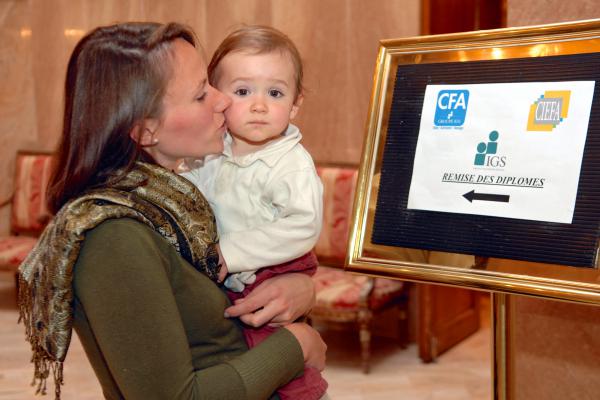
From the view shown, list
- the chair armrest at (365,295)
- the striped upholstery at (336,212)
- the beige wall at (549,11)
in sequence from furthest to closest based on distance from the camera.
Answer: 1. the striped upholstery at (336,212)
2. the chair armrest at (365,295)
3. the beige wall at (549,11)

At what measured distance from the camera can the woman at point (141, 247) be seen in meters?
1.54

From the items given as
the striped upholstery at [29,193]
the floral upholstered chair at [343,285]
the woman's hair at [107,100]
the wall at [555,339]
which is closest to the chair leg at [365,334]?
the floral upholstered chair at [343,285]

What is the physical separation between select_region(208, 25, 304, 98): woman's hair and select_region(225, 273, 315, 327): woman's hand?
0.54 m

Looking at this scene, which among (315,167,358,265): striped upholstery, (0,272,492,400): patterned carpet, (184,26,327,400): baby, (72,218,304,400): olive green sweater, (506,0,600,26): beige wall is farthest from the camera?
(315,167,358,265): striped upholstery

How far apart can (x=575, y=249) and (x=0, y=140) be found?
22.9ft

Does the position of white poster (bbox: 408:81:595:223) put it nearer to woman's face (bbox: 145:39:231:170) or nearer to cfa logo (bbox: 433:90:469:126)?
cfa logo (bbox: 433:90:469:126)

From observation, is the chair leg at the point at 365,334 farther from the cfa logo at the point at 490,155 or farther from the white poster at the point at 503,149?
the cfa logo at the point at 490,155

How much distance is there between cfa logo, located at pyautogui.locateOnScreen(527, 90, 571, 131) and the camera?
1.75 metres

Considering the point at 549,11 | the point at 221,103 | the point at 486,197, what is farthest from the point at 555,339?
the point at 221,103

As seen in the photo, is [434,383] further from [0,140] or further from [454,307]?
[0,140]

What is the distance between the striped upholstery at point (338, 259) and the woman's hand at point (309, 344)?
3.11 m

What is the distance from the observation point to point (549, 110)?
177 centimetres

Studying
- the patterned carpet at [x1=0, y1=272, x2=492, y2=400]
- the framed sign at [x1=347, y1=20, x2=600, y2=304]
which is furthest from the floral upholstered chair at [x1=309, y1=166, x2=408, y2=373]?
the framed sign at [x1=347, y1=20, x2=600, y2=304]

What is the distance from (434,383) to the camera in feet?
16.1
